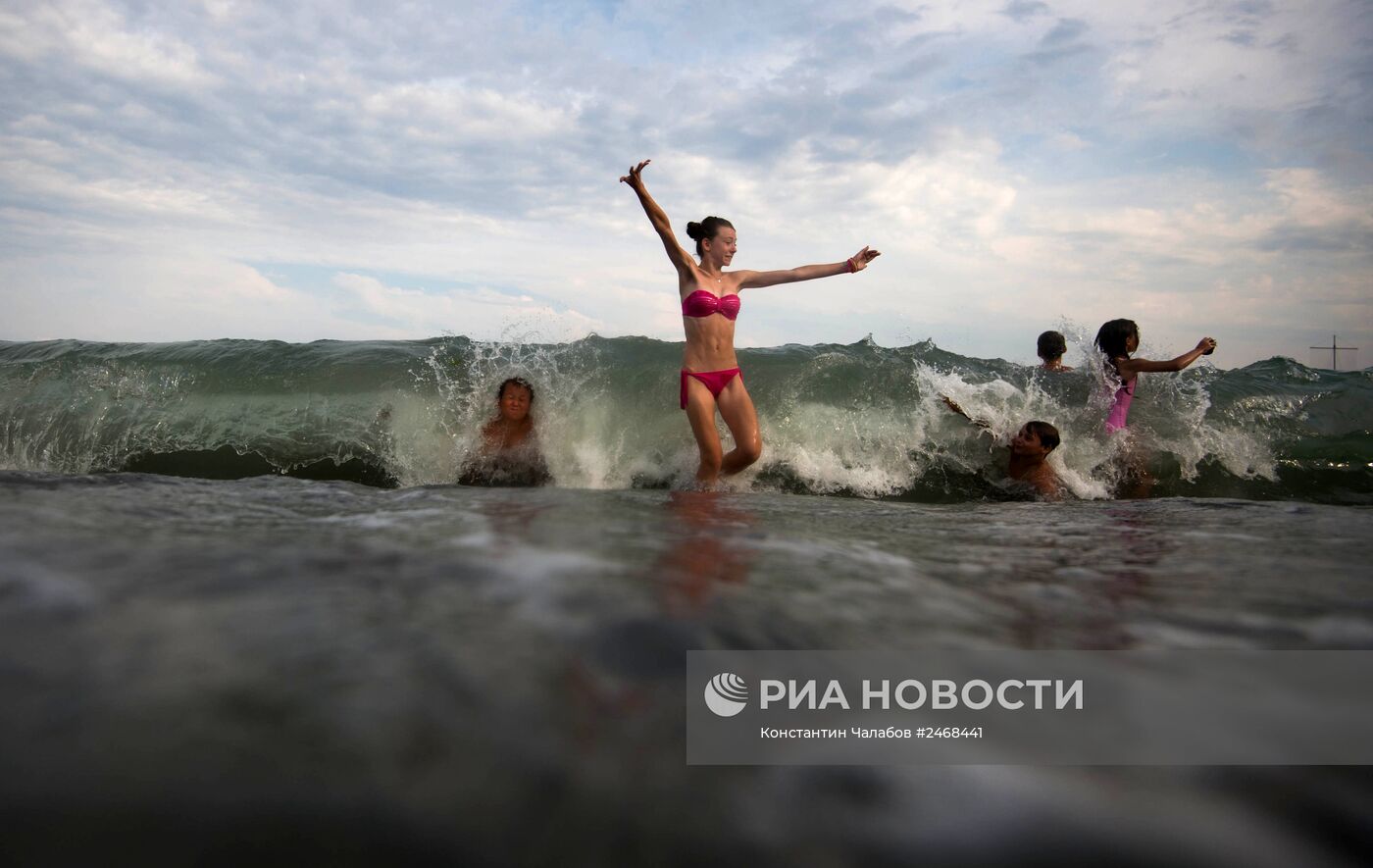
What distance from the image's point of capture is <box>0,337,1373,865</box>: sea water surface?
756 millimetres

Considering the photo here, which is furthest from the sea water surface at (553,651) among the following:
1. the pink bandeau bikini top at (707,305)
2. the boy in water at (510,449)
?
the boy in water at (510,449)

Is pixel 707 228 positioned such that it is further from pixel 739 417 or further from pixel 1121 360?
pixel 1121 360

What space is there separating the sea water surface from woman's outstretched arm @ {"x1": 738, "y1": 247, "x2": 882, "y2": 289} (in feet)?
10.5

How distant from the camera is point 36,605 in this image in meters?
1.31

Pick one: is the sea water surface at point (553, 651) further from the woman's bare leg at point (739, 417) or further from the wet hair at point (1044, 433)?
the wet hair at point (1044, 433)

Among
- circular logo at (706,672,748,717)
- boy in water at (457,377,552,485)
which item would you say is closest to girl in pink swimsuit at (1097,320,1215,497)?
boy in water at (457,377,552,485)

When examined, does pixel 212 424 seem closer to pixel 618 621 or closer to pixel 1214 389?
pixel 618 621

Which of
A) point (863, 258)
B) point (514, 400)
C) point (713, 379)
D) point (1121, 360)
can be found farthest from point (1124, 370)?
point (514, 400)

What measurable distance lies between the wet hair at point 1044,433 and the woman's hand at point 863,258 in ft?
6.64

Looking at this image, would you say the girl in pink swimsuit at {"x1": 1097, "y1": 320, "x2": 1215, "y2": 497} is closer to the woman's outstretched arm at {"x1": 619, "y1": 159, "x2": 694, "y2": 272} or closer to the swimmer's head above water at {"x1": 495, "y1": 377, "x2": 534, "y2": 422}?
the woman's outstretched arm at {"x1": 619, "y1": 159, "x2": 694, "y2": 272}

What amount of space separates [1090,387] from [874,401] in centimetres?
219

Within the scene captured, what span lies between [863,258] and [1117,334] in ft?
9.00

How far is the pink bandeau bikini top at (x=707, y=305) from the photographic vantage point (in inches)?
233

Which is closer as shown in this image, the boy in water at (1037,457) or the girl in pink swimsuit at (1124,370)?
the boy in water at (1037,457)
